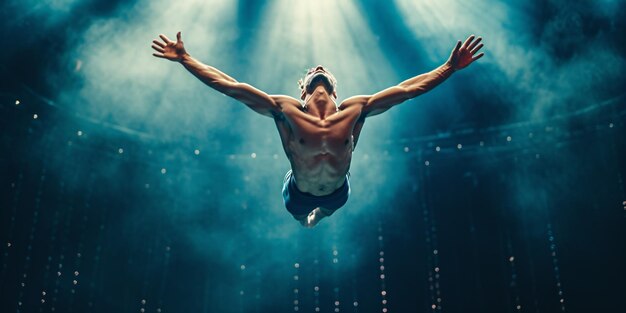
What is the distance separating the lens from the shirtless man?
284 centimetres

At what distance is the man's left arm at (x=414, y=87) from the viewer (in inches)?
117

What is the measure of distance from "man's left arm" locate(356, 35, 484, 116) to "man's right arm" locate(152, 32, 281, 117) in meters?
0.51

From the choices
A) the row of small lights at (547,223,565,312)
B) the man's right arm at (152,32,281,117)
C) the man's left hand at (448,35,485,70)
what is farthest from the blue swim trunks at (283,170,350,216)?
the row of small lights at (547,223,565,312)

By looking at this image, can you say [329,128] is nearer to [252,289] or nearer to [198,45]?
[198,45]

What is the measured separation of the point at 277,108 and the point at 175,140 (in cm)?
512

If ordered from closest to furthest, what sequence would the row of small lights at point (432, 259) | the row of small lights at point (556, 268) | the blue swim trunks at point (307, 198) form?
the blue swim trunks at point (307, 198)
the row of small lights at point (556, 268)
the row of small lights at point (432, 259)

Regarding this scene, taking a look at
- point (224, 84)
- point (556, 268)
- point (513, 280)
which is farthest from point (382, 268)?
point (224, 84)

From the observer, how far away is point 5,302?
228 inches

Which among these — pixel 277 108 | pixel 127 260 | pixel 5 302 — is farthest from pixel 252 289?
pixel 277 108

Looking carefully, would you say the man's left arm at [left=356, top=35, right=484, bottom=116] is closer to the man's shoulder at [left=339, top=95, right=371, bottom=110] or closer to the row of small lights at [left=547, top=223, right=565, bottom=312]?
the man's shoulder at [left=339, top=95, right=371, bottom=110]

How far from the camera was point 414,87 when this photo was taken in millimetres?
3037

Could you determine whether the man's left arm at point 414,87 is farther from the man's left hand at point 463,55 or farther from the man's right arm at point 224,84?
the man's right arm at point 224,84

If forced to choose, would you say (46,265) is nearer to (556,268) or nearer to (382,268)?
(382,268)

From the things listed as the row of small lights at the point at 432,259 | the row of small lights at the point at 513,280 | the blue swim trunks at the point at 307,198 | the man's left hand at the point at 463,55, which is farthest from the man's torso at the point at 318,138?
the row of small lights at the point at 513,280
